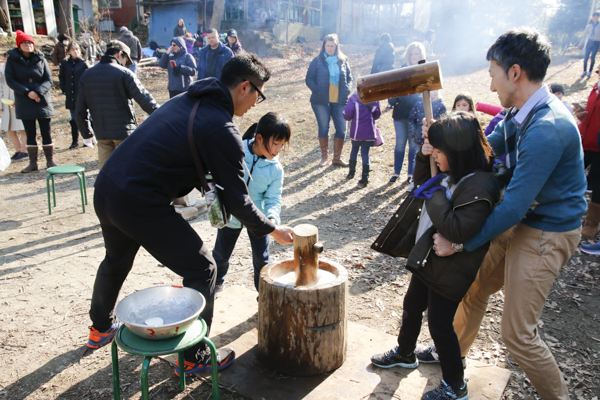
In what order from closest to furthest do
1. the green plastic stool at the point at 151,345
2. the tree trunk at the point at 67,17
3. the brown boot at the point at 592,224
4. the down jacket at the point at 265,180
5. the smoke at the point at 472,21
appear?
the green plastic stool at the point at 151,345 → the down jacket at the point at 265,180 → the brown boot at the point at 592,224 → the tree trunk at the point at 67,17 → the smoke at the point at 472,21

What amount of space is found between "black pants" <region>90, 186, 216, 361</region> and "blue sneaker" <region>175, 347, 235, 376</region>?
5cm

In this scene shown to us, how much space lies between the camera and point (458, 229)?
220cm

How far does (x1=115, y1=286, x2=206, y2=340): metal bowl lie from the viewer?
2203 millimetres

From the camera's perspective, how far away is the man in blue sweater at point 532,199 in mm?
2055

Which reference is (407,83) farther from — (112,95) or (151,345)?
(112,95)

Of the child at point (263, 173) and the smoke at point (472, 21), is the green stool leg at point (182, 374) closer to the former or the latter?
the child at point (263, 173)

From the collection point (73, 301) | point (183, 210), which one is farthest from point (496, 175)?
point (183, 210)

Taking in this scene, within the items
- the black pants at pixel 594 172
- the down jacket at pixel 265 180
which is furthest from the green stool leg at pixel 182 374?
the black pants at pixel 594 172

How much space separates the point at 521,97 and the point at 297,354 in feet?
6.67

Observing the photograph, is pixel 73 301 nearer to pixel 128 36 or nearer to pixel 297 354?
pixel 297 354

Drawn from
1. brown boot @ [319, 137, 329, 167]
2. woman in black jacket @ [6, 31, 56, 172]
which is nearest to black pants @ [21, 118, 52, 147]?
woman in black jacket @ [6, 31, 56, 172]

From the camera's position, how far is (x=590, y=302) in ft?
12.9

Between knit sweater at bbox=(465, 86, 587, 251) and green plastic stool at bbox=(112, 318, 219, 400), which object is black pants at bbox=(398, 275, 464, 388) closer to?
knit sweater at bbox=(465, 86, 587, 251)

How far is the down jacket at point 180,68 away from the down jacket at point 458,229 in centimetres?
777
